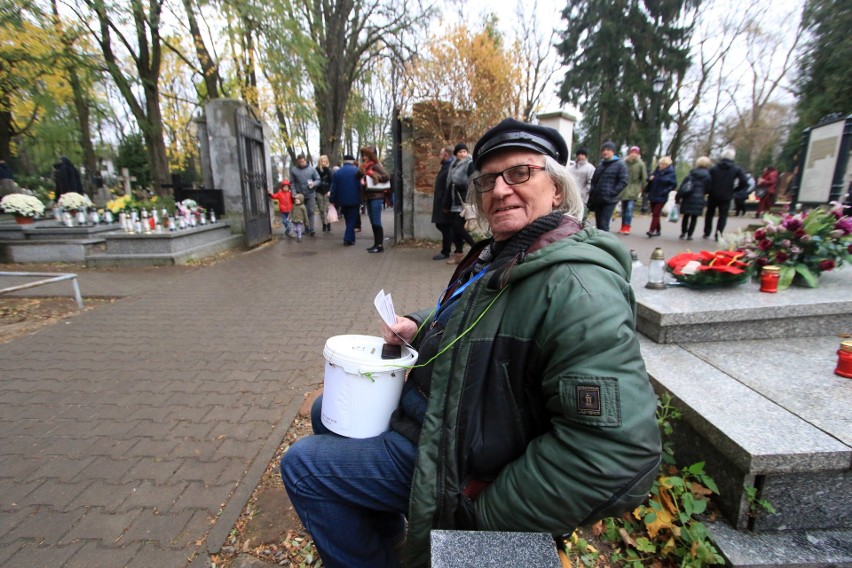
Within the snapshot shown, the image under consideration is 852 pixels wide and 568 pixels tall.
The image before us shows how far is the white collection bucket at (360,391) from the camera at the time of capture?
4.91ft

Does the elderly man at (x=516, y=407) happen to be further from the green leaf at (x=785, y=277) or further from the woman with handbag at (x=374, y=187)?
the woman with handbag at (x=374, y=187)

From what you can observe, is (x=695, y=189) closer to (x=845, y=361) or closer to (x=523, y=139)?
(x=845, y=361)

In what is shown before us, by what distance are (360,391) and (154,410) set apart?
7.73 ft

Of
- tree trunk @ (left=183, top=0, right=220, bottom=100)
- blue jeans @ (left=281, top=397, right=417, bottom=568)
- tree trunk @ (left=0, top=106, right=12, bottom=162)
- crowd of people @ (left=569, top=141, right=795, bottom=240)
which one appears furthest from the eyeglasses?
tree trunk @ (left=0, top=106, right=12, bottom=162)

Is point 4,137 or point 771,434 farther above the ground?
point 4,137

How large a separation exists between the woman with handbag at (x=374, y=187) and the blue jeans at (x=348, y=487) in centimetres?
792

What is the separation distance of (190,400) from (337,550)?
224 cm

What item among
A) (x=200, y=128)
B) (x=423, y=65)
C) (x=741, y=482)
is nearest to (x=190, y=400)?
(x=741, y=482)

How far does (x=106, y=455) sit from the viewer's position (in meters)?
2.58

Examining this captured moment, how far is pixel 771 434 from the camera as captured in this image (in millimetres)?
1755

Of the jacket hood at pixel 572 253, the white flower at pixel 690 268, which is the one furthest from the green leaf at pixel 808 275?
the jacket hood at pixel 572 253

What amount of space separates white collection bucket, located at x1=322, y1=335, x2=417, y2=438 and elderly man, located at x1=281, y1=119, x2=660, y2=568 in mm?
45

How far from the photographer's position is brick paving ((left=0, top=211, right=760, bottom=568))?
2.04 m

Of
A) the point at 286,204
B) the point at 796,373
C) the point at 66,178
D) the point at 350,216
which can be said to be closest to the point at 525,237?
the point at 796,373
